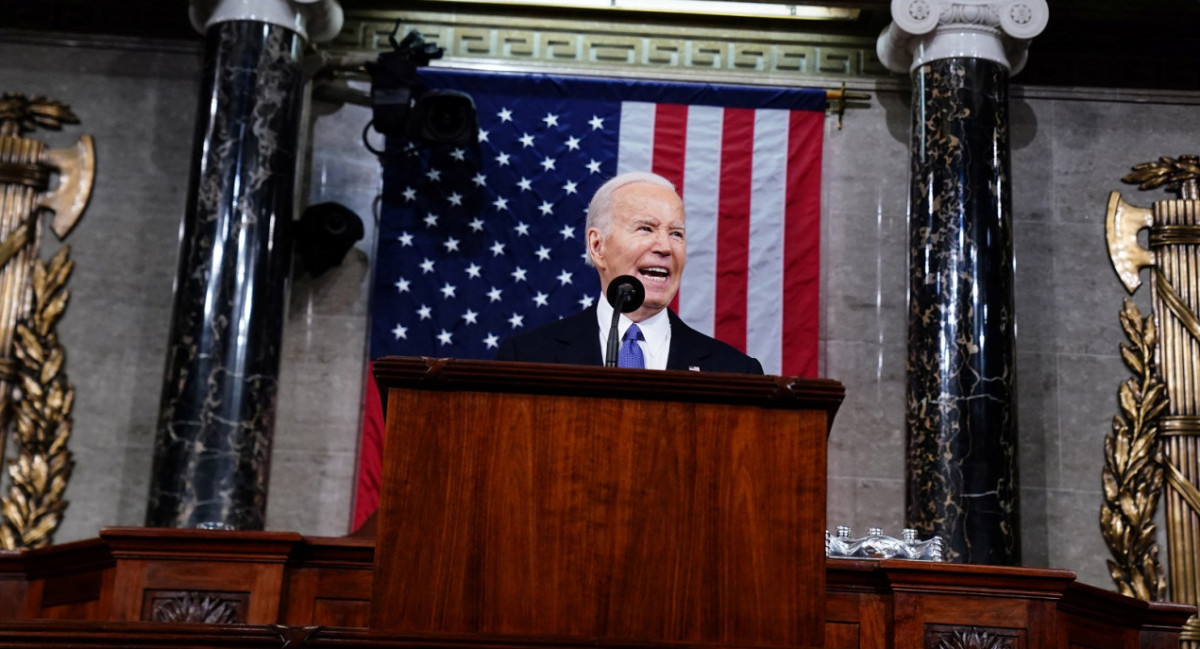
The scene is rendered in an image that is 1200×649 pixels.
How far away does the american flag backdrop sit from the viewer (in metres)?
8.31

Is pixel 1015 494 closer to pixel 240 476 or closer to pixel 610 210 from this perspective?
pixel 610 210

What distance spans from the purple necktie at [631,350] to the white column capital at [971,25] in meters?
4.22

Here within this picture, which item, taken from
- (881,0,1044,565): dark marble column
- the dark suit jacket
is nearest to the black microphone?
the dark suit jacket

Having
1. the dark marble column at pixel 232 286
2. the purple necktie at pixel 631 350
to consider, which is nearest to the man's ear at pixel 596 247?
the purple necktie at pixel 631 350

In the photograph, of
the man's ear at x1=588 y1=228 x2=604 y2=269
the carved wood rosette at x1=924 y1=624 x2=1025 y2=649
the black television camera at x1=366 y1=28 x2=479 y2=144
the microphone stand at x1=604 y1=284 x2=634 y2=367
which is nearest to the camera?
the microphone stand at x1=604 y1=284 x2=634 y2=367

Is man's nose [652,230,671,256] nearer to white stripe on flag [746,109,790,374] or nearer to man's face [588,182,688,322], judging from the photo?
man's face [588,182,688,322]

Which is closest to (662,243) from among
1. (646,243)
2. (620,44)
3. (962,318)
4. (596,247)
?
(646,243)

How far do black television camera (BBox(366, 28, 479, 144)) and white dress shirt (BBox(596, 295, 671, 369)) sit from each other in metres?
3.77

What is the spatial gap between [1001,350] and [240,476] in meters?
4.09

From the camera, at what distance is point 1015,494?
7.36 meters

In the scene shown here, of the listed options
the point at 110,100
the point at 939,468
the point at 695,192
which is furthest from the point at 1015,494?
the point at 110,100

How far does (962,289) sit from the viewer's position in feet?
24.8

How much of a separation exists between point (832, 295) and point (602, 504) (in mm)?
6121

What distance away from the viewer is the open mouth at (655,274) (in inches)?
186
